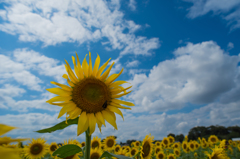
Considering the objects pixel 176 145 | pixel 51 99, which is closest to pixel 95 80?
pixel 51 99

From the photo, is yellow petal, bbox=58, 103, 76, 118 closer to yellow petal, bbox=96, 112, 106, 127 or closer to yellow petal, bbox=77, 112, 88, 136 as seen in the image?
yellow petal, bbox=77, 112, 88, 136

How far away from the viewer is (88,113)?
3102 mm

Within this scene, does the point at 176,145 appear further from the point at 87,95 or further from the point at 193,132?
the point at 193,132

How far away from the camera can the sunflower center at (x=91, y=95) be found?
3.13 meters

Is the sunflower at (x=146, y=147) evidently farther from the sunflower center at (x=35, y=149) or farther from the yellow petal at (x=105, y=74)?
the sunflower center at (x=35, y=149)

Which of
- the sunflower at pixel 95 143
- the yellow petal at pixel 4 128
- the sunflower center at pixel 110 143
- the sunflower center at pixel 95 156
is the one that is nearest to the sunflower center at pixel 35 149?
the sunflower at pixel 95 143

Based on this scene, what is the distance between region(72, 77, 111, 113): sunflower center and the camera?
3135 millimetres

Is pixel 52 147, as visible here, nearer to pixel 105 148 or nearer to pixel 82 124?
pixel 105 148

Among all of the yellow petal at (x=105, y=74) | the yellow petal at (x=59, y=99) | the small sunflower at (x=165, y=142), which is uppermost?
the yellow petal at (x=105, y=74)

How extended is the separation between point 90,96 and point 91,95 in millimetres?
31

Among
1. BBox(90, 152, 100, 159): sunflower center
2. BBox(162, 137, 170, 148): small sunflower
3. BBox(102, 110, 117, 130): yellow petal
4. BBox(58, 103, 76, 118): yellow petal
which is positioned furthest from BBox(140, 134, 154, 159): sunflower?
BBox(162, 137, 170, 148): small sunflower

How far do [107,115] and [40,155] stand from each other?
730 centimetres

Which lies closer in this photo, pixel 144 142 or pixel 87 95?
pixel 87 95

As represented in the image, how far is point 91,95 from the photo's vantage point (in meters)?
3.29
